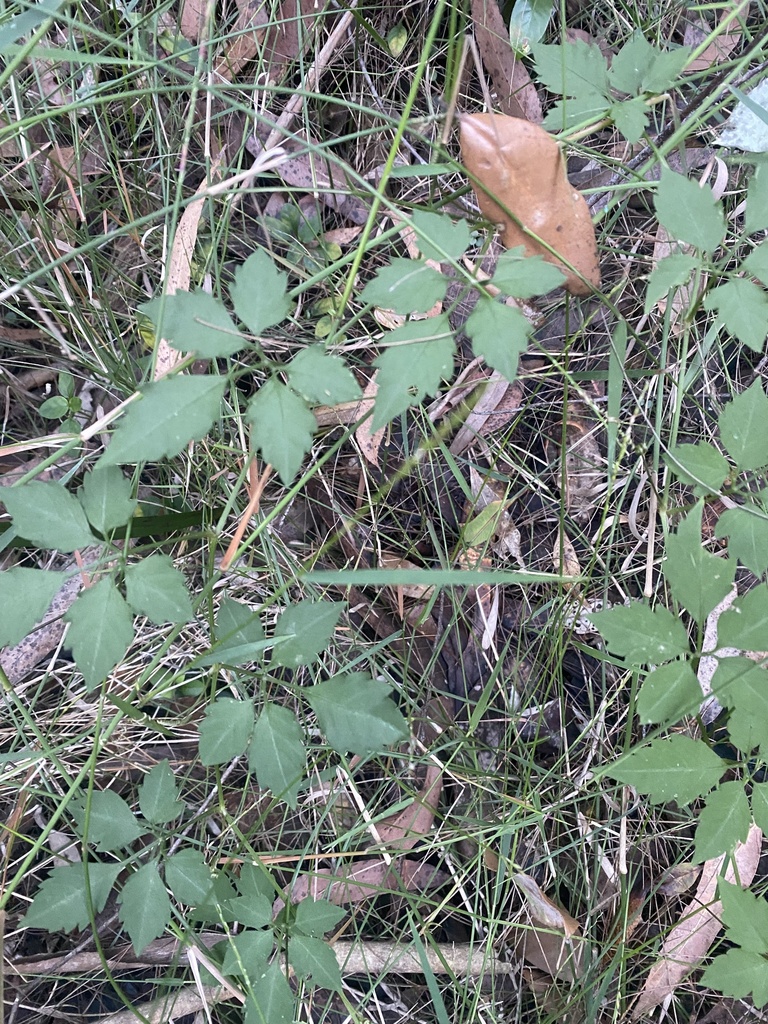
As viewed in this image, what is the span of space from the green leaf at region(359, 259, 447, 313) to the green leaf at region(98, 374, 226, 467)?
0.28 m

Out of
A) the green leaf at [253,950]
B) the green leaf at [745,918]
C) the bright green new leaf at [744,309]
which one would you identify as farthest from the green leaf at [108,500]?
the green leaf at [745,918]

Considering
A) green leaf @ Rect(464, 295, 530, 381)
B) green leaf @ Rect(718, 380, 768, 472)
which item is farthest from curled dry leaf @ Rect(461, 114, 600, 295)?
green leaf @ Rect(718, 380, 768, 472)

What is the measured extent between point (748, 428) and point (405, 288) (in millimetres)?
745

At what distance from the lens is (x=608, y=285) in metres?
1.73

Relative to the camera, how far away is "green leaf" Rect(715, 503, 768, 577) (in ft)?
4.63

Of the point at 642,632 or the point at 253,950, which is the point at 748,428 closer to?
the point at 642,632

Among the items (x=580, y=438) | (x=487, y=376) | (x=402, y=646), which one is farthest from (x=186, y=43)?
(x=402, y=646)

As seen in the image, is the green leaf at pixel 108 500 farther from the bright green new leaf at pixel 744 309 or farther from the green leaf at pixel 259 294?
the bright green new leaf at pixel 744 309

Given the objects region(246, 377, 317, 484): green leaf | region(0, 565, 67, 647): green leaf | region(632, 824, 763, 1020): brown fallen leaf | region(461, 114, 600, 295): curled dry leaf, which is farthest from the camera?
region(632, 824, 763, 1020): brown fallen leaf

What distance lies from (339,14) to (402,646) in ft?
4.72

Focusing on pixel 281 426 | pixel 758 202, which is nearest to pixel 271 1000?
pixel 281 426

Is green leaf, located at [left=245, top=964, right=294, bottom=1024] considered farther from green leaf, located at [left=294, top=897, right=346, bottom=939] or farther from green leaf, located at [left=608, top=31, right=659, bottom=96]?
green leaf, located at [left=608, top=31, right=659, bottom=96]

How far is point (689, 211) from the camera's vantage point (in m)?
1.28

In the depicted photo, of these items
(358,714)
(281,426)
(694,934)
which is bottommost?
(694,934)
